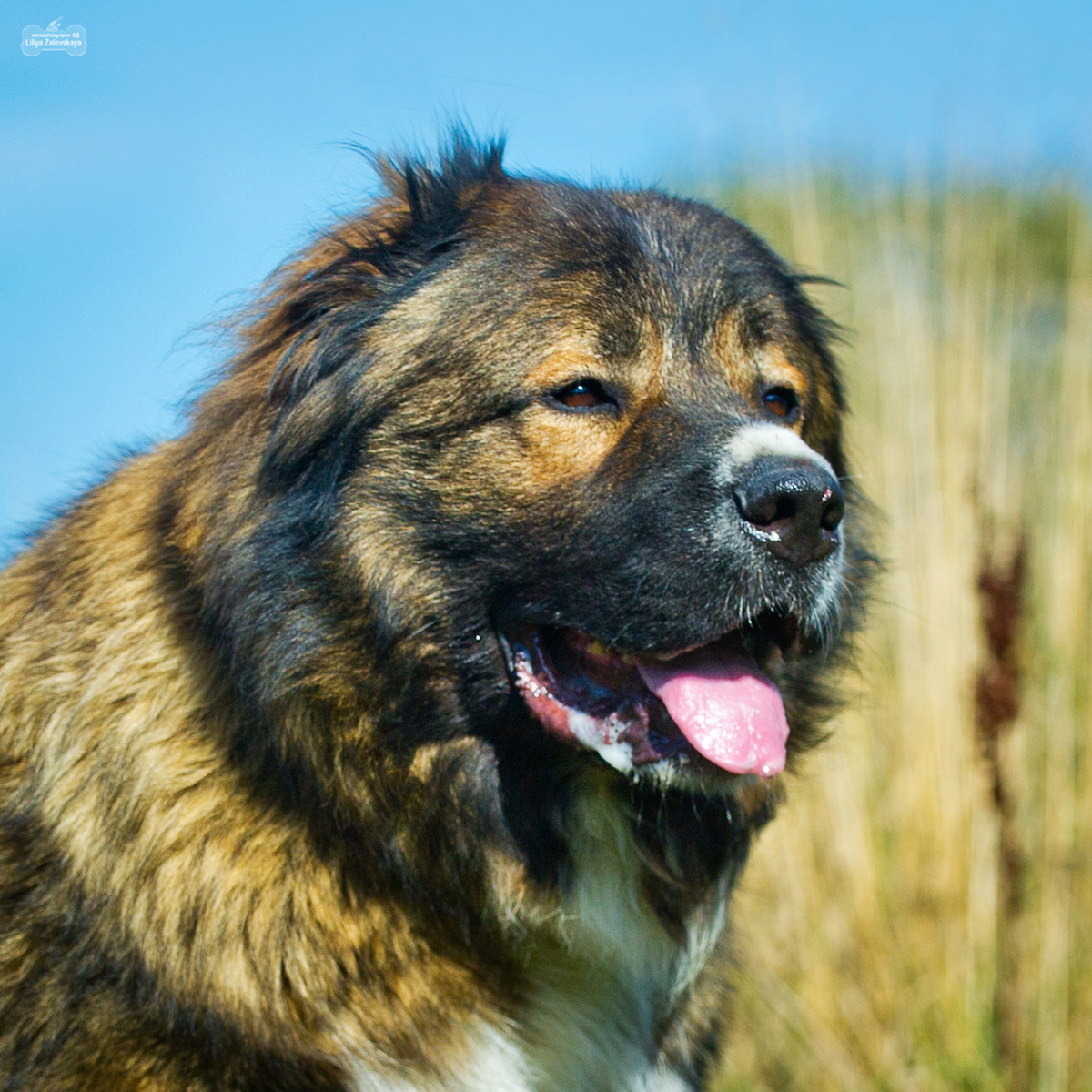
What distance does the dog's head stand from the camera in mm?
2326

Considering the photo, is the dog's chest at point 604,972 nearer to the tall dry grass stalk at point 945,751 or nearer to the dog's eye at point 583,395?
the dog's eye at point 583,395

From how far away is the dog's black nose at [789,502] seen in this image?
2.24 metres

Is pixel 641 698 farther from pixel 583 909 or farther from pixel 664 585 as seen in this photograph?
pixel 583 909

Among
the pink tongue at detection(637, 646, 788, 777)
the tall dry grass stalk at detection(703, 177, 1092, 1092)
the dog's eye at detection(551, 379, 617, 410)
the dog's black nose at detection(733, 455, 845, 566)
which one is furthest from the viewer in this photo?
the tall dry grass stalk at detection(703, 177, 1092, 1092)

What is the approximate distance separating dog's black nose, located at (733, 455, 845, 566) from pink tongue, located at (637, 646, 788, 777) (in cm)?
29

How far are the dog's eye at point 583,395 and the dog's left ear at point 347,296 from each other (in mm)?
393

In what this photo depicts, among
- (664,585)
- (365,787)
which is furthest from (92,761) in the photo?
(664,585)

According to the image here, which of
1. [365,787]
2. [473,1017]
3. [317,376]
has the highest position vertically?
[317,376]

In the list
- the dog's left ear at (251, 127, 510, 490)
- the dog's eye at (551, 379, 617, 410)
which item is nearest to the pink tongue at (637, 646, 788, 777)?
the dog's eye at (551, 379, 617, 410)

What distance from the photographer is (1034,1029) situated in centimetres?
409

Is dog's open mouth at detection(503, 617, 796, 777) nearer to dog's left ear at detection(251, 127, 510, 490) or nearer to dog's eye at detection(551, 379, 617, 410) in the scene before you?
dog's eye at detection(551, 379, 617, 410)

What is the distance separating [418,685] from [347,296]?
841mm

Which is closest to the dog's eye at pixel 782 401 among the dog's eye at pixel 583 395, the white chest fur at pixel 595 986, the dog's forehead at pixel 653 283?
the dog's forehead at pixel 653 283

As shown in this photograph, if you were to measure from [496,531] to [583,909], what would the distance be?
0.82 meters
